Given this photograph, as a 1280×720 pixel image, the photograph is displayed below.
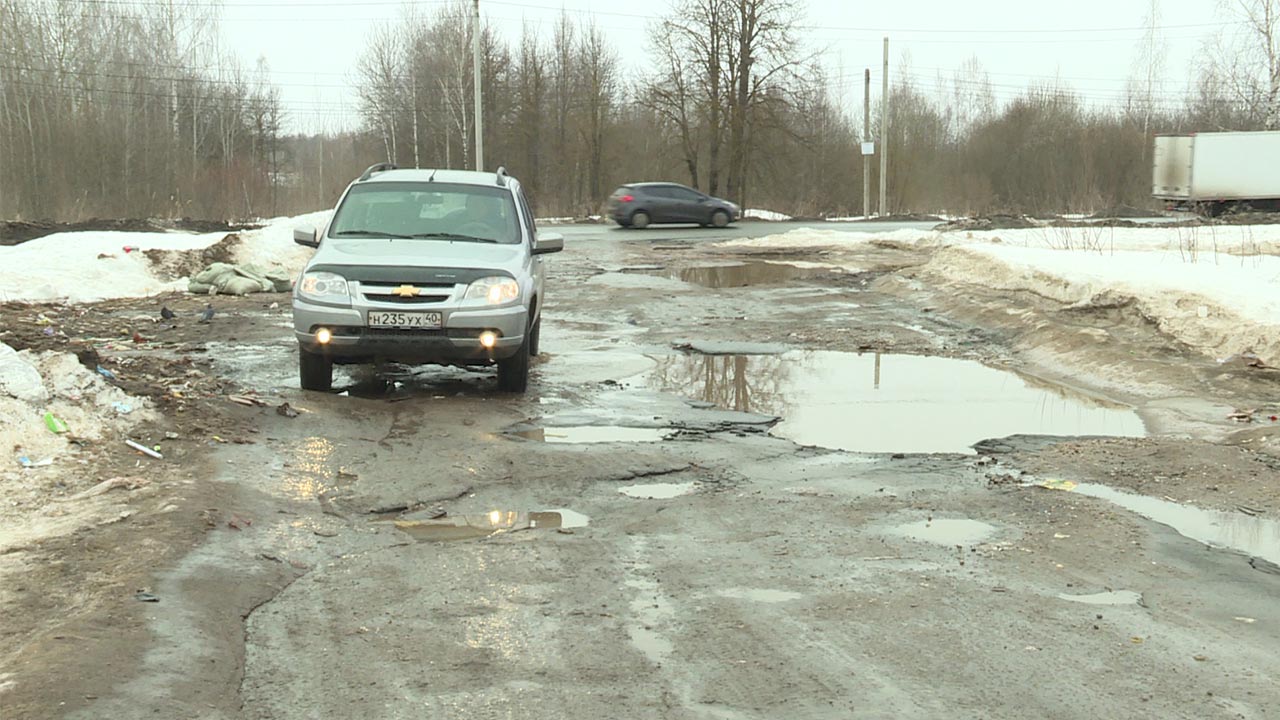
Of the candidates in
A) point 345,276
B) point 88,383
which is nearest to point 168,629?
point 88,383

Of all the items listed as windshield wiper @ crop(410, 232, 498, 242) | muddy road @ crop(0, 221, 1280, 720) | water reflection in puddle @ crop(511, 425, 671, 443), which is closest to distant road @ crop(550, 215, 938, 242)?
windshield wiper @ crop(410, 232, 498, 242)

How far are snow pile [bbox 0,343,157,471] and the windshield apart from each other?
9.80 ft

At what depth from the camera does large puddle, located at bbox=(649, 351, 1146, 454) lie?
28.4 feet

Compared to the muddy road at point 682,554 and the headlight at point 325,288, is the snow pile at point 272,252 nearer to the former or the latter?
the muddy road at point 682,554

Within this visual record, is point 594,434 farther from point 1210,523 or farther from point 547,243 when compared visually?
point 1210,523

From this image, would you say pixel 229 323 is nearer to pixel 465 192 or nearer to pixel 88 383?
pixel 465 192

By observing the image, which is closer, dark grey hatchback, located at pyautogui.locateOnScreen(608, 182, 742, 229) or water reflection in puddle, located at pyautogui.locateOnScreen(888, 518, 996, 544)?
water reflection in puddle, located at pyautogui.locateOnScreen(888, 518, 996, 544)

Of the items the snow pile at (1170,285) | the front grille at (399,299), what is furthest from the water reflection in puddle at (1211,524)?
the front grille at (399,299)

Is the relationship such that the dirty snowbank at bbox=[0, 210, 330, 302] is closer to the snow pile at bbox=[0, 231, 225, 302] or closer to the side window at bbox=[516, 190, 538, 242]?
the snow pile at bbox=[0, 231, 225, 302]

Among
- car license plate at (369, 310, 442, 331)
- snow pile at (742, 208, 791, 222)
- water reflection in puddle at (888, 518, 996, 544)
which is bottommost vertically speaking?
water reflection in puddle at (888, 518, 996, 544)

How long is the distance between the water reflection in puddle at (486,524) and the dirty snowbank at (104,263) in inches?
459

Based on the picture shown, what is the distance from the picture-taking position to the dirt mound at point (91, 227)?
26.5m

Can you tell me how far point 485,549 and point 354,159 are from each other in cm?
6653

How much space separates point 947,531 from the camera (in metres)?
6.03
